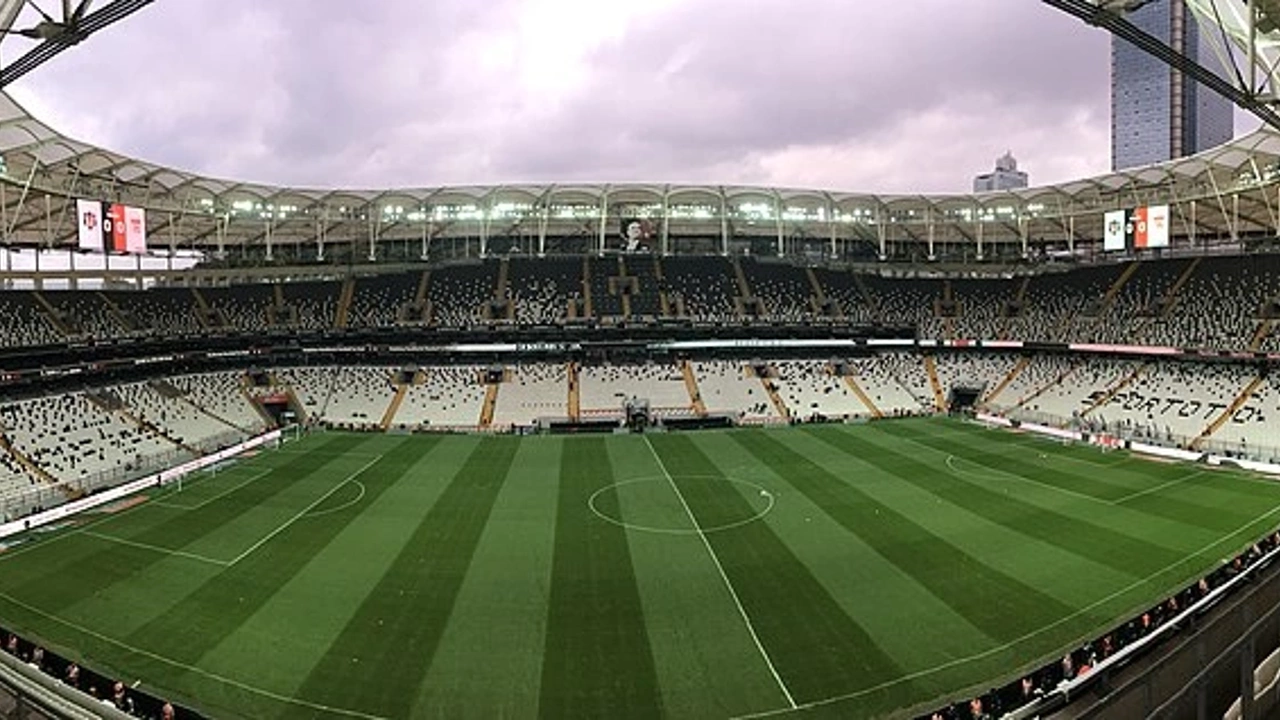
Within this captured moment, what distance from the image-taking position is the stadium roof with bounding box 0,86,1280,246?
37.6 meters

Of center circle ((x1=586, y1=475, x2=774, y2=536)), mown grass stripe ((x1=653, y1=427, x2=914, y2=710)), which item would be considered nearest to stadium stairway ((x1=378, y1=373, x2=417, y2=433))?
center circle ((x1=586, y1=475, x2=774, y2=536))

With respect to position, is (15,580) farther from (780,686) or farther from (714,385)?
(714,385)

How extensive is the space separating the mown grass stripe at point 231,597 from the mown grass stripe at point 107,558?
2874 mm

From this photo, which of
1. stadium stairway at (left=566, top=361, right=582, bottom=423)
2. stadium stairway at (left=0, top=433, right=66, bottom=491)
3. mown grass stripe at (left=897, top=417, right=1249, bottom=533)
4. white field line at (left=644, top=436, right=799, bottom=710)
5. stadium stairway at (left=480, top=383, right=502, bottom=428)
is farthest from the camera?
stadium stairway at (left=566, top=361, right=582, bottom=423)

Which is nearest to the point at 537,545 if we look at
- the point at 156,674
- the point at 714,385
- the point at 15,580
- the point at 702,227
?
the point at 156,674

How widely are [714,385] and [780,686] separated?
39269 mm

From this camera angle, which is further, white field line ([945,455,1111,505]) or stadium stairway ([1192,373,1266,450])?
stadium stairway ([1192,373,1266,450])

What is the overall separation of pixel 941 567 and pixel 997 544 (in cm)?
321

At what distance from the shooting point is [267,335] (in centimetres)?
5438

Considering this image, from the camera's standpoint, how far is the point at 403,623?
60.1ft

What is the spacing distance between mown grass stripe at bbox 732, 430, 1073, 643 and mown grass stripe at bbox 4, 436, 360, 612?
22.2 metres

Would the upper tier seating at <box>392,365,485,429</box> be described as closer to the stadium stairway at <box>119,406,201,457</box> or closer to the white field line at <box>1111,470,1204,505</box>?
the stadium stairway at <box>119,406,201,457</box>

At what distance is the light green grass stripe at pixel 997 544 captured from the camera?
20.1m

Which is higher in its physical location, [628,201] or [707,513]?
[628,201]
